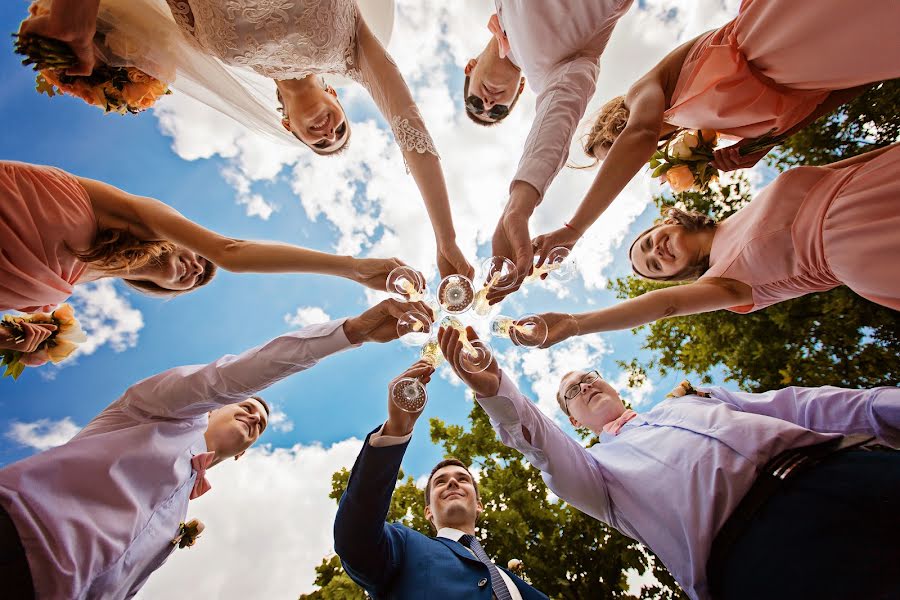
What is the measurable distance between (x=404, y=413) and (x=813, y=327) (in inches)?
250

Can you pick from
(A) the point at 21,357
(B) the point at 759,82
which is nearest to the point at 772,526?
(B) the point at 759,82

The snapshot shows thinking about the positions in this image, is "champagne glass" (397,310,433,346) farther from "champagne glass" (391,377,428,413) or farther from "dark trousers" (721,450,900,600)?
"dark trousers" (721,450,900,600)

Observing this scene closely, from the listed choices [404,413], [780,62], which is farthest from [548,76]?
[404,413]

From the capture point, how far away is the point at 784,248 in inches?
98.4

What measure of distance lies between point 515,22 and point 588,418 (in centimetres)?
363

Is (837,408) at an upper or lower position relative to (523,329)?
lower

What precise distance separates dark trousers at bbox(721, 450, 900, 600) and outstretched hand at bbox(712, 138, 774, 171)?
6.71 ft

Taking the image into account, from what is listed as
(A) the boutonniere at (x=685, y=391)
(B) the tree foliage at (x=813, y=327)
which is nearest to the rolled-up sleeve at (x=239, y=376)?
(A) the boutonniere at (x=685, y=391)

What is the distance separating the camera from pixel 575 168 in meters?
3.61

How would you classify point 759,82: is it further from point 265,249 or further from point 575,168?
point 265,249

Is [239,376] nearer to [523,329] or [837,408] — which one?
[523,329]

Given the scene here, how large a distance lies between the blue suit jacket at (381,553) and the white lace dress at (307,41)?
2.05 meters

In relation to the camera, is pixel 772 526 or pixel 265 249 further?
pixel 265 249

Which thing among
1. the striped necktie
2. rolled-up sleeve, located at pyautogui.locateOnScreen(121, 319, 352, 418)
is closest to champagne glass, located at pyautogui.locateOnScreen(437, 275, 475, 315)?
rolled-up sleeve, located at pyautogui.locateOnScreen(121, 319, 352, 418)
